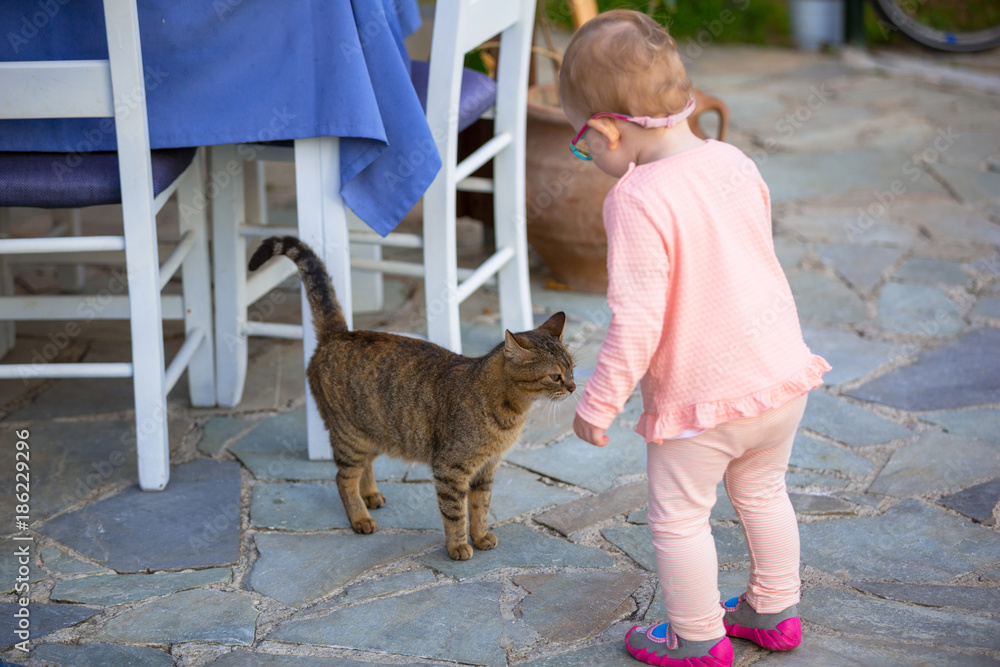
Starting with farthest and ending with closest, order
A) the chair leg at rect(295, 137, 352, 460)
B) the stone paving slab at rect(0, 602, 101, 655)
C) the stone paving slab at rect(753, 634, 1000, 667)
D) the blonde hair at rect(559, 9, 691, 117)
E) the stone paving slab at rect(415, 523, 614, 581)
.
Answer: the chair leg at rect(295, 137, 352, 460) < the stone paving slab at rect(415, 523, 614, 581) < the stone paving slab at rect(0, 602, 101, 655) < the stone paving slab at rect(753, 634, 1000, 667) < the blonde hair at rect(559, 9, 691, 117)

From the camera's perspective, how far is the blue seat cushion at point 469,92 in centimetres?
260

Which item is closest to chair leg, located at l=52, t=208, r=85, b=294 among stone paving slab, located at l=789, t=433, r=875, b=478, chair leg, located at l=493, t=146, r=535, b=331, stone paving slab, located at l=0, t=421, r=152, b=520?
stone paving slab, located at l=0, t=421, r=152, b=520

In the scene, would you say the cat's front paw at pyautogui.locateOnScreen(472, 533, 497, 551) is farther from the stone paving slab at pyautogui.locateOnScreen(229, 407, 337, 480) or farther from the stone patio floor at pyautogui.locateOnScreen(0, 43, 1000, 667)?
the stone paving slab at pyautogui.locateOnScreen(229, 407, 337, 480)

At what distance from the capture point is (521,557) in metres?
2.06

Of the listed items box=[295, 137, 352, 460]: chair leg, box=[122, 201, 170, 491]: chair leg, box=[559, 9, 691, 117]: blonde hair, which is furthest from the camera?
box=[295, 137, 352, 460]: chair leg

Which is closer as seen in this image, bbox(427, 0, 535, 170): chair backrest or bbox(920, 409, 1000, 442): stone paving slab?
bbox(427, 0, 535, 170): chair backrest

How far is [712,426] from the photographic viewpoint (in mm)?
1491

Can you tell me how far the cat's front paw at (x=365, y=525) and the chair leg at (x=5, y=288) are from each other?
156cm

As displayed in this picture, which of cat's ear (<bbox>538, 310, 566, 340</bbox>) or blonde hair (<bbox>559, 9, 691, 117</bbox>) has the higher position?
blonde hair (<bbox>559, 9, 691, 117</bbox>)

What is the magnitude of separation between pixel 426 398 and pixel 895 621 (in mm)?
1029

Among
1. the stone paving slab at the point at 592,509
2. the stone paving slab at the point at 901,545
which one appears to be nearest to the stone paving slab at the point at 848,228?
the stone paving slab at the point at 901,545

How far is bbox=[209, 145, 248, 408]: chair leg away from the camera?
264 cm

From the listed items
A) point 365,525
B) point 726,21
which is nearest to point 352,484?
point 365,525

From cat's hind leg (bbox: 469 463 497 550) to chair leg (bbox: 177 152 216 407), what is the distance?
1.04 metres
